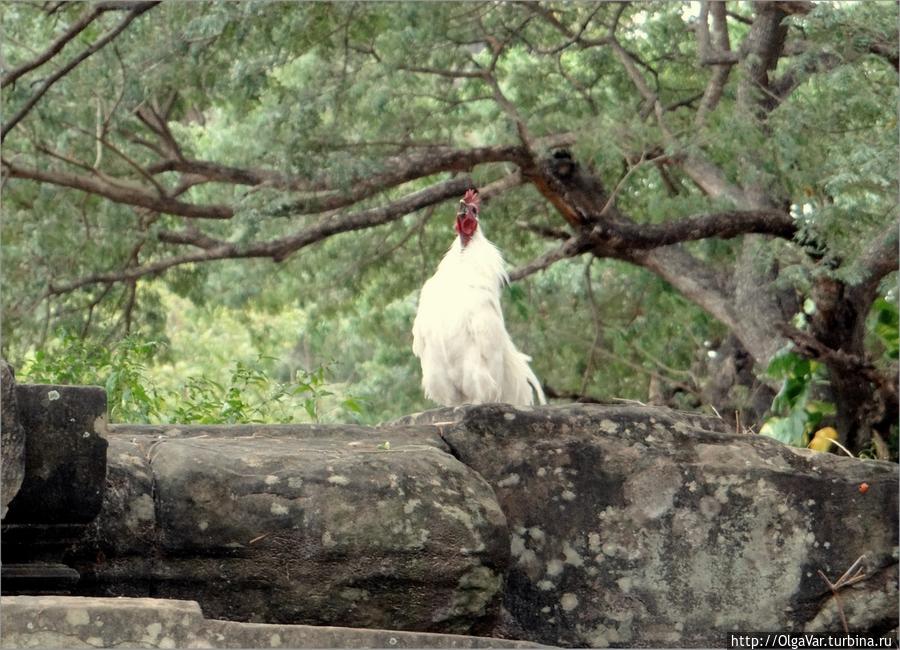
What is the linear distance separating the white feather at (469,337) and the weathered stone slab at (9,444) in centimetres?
354

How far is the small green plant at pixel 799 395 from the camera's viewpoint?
9.80m

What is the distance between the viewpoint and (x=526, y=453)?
4387 mm

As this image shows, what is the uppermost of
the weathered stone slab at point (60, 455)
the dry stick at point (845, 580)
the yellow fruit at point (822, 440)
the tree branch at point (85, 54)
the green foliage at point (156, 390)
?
the tree branch at point (85, 54)

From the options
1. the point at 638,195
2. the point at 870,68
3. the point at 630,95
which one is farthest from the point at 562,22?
the point at 870,68

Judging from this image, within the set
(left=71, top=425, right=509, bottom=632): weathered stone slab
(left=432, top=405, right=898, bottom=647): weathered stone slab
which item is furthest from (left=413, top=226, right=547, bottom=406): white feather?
(left=71, top=425, right=509, bottom=632): weathered stone slab

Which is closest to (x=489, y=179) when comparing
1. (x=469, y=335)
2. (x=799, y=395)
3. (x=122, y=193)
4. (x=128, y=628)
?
(x=122, y=193)

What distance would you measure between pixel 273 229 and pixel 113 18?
93.5 inches

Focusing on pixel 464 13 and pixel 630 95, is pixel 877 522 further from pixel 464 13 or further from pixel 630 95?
pixel 630 95

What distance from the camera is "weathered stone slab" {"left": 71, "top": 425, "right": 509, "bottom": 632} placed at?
146 inches

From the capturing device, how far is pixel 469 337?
6.66 m

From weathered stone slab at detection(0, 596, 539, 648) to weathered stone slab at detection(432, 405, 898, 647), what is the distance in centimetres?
117

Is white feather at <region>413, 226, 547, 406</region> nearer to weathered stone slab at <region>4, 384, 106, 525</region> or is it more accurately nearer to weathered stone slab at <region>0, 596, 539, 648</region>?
weathered stone slab at <region>4, 384, 106, 525</region>

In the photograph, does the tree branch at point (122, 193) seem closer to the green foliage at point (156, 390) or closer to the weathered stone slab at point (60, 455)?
the green foliage at point (156, 390)

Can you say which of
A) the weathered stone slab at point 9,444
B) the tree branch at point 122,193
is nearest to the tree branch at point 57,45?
the tree branch at point 122,193
